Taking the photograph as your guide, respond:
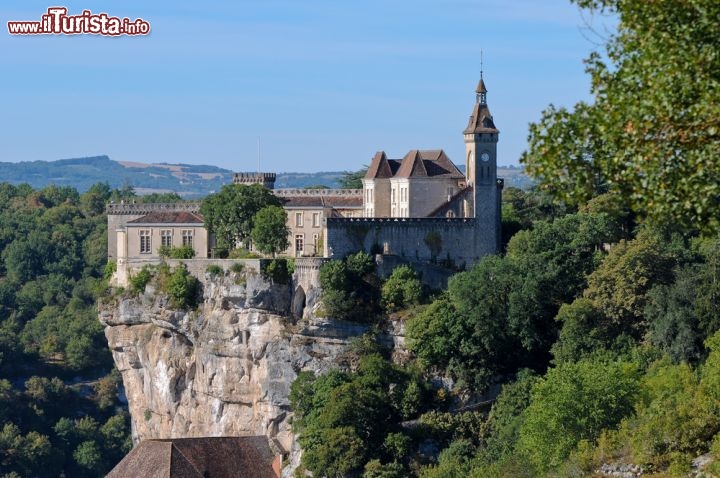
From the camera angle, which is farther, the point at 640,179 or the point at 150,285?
the point at 150,285

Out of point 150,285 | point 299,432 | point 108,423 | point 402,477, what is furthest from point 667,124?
point 108,423

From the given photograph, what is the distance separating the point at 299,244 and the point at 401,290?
8938 millimetres

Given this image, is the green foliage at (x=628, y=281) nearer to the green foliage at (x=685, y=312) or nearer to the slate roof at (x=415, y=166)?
the green foliage at (x=685, y=312)

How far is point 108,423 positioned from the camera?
122000 mm

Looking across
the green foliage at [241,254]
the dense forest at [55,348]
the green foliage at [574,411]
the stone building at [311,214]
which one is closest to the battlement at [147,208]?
the dense forest at [55,348]

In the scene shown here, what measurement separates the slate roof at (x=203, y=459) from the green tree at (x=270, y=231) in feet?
27.4

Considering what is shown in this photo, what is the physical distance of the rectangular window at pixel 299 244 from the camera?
77.8 m

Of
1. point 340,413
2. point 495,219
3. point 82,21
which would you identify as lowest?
point 340,413

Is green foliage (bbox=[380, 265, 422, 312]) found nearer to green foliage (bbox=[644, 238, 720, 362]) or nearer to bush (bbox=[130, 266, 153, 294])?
green foliage (bbox=[644, 238, 720, 362])

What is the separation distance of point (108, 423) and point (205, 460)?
5181 centimetres

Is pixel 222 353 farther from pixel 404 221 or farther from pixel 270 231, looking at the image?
pixel 404 221

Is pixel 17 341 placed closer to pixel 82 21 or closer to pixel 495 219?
pixel 82 21

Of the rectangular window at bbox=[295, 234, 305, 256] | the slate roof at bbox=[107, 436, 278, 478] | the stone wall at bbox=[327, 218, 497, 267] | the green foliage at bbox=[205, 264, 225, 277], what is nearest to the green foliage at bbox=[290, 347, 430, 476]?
the slate roof at bbox=[107, 436, 278, 478]

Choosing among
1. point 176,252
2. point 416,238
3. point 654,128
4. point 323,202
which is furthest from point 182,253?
point 654,128
